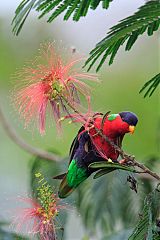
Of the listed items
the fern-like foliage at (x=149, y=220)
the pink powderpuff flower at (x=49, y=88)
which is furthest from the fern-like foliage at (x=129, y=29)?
the fern-like foliage at (x=149, y=220)

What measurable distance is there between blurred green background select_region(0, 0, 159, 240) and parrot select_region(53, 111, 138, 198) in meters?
0.96

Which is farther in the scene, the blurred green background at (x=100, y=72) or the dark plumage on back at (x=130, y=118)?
the blurred green background at (x=100, y=72)

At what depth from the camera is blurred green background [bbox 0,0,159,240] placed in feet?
5.29

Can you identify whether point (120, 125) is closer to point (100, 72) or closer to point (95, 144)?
point (95, 144)

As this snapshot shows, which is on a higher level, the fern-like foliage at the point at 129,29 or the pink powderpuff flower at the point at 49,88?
the fern-like foliage at the point at 129,29

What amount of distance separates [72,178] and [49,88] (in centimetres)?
9

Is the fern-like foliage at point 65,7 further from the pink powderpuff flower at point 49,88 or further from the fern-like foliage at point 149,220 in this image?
the fern-like foliage at point 149,220

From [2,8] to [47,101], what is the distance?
1342mm

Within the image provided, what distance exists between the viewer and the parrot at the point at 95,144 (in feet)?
1.84

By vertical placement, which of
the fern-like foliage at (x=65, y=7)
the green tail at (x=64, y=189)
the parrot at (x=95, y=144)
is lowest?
the green tail at (x=64, y=189)

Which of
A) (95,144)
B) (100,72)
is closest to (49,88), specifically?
(95,144)

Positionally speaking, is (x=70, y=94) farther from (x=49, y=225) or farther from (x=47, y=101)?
(x=49, y=225)

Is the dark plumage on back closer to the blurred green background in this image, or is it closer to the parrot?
the parrot

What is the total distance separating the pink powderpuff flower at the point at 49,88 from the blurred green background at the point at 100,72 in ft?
3.11
